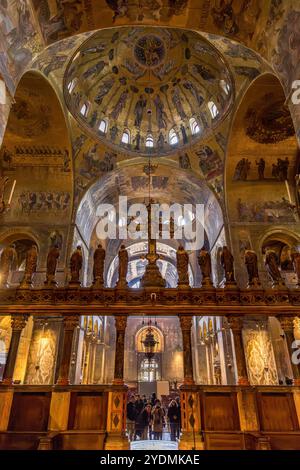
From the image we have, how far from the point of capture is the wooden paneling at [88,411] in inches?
231

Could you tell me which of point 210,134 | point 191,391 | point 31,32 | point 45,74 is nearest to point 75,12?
point 31,32

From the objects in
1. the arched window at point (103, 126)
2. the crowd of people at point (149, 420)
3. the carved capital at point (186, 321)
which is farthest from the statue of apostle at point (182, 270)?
the arched window at point (103, 126)

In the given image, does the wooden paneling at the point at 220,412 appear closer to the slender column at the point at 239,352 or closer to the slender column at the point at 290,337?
the slender column at the point at 239,352

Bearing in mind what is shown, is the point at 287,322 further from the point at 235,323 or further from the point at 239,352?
the point at 239,352

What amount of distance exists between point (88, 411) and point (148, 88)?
1651 centimetres

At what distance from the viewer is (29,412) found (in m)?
5.97

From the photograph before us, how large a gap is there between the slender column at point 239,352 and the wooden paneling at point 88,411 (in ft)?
9.52

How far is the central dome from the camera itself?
14398 mm

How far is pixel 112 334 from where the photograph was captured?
27.7 meters

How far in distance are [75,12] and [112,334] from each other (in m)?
24.8

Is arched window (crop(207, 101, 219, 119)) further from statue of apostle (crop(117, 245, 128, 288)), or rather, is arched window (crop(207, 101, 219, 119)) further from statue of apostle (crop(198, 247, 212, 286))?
statue of apostle (crop(117, 245, 128, 288))

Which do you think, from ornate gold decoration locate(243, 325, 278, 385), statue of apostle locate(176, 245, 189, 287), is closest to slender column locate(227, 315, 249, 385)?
statue of apostle locate(176, 245, 189, 287)

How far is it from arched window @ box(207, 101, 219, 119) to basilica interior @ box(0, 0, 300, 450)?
8 centimetres

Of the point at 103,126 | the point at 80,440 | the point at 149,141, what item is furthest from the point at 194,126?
the point at 80,440
